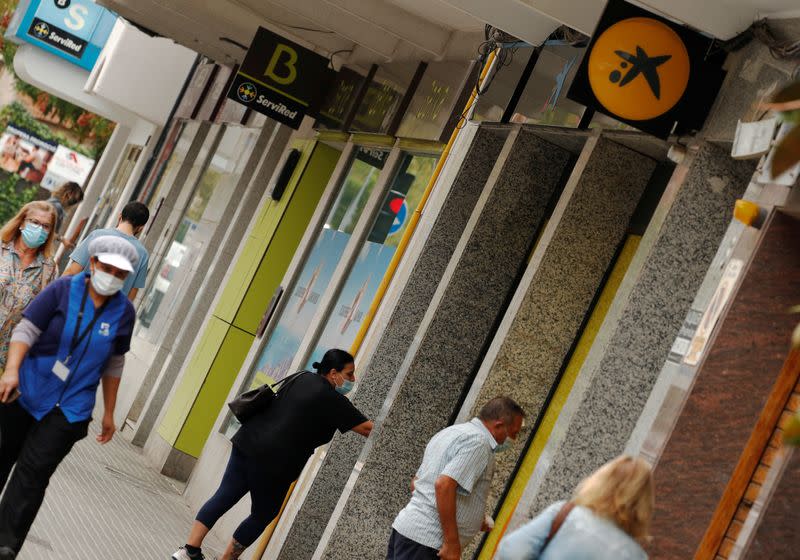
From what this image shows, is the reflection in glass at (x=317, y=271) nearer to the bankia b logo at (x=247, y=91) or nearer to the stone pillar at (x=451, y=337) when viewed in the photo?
the bankia b logo at (x=247, y=91)

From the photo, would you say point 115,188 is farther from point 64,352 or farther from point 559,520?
point 559,520

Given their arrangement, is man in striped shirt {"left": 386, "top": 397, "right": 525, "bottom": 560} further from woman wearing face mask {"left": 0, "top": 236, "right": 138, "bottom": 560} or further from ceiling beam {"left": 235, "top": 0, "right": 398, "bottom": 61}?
ceiling beam {"left": 235, "top": 0, "right": 398, "bottom": 61}

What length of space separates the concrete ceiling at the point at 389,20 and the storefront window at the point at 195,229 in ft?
4.12

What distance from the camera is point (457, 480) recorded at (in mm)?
6773

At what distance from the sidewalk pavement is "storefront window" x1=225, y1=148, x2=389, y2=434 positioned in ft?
3.58

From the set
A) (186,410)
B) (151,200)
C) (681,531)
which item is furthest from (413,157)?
(151,200)

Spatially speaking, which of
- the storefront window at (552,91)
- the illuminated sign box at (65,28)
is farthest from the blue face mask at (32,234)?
the illuminated sign box at (65,28)

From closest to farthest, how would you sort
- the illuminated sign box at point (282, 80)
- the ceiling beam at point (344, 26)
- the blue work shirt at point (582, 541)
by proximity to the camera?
1. the blue work shirt at point (582, 541)
2. the ceiling beam at point (344, 26)
3. the illuminated sign box at point (282, 80)

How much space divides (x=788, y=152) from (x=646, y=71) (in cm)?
515

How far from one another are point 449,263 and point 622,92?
270 centimetres

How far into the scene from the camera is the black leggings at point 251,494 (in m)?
8.59

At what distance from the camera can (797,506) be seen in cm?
490

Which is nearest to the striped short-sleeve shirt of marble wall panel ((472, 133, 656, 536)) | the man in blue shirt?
marble wall panel ((472, 133, 656, 536))

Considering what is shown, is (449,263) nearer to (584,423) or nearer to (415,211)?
(415,211)
